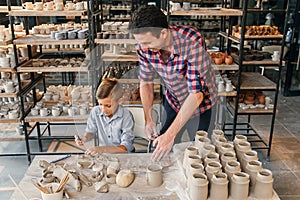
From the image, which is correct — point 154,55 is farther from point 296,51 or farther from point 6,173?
point 296,51

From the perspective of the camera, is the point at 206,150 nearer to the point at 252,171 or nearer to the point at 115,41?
the point at 252,171

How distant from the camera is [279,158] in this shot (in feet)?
10.1

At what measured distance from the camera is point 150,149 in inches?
78.5

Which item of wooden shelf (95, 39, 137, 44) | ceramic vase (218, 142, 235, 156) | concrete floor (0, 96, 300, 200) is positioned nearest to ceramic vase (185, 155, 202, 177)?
ceramic vase (218, 142, 235, 156)

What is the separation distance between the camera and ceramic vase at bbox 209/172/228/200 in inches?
47.8

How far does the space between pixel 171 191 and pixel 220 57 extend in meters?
1.87

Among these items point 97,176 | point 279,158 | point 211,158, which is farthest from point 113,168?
point 279,158

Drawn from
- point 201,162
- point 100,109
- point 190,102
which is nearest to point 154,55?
point 190,102

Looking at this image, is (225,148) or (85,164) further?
(85,164)

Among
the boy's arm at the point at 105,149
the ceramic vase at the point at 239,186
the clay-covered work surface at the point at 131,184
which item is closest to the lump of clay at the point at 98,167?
the clay-covered work surface at the point at 131,184

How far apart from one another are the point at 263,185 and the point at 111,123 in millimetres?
1028

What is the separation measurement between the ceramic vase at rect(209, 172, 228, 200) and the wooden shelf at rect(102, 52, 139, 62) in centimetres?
182

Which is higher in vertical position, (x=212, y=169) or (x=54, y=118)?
(x=212, y=169)

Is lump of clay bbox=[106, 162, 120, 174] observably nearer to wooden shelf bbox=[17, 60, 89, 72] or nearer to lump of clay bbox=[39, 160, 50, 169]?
lump of clay bbox=[39, 160, 50, 169]
